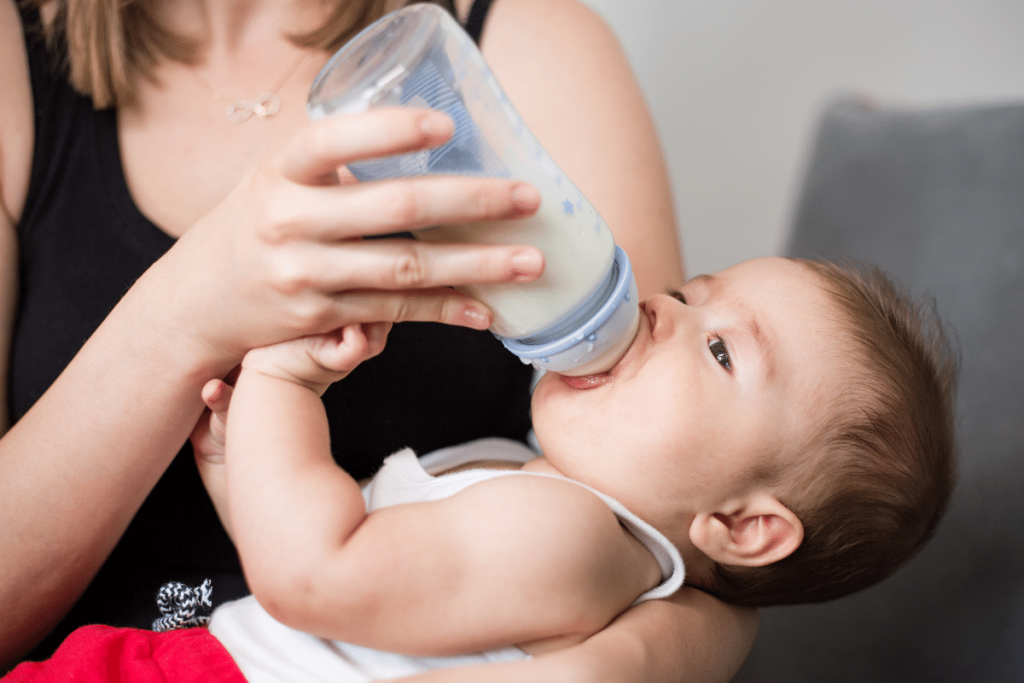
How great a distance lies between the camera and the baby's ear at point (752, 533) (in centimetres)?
84

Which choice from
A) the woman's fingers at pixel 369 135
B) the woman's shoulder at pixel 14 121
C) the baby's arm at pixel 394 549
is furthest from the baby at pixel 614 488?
the woman's shoulder at pixel 14 121

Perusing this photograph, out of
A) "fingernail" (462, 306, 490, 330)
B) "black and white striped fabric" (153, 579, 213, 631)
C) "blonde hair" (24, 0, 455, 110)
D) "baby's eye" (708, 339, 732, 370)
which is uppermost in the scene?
"blonde hair" (24, 0, 455, 110)

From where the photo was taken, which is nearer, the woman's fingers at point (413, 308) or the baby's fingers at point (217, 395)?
the woman's fingers at point (413, 308)

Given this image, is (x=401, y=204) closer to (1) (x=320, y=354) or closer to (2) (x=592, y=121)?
(1) (x=320, y=354)

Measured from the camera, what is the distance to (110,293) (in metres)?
0.92

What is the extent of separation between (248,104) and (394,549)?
0.76 meters

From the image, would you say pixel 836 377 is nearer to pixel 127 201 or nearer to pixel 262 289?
pixel 262 289

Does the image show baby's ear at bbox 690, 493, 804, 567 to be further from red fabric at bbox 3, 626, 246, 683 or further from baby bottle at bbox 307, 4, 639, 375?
red fabric at bbox 3, 626, 246, 683

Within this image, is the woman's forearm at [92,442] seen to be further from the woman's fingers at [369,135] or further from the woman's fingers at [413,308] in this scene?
the woman's fingers at [369,135]

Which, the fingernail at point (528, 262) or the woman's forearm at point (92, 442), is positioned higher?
the fingernail at point (528, 262)

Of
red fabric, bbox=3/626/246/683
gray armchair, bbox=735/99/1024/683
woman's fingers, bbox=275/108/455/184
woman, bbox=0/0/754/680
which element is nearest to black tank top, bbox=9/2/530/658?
woman, bbox=0/0/754/680

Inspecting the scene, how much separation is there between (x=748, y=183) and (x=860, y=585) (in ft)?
5.08

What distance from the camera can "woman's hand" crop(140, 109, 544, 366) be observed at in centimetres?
52

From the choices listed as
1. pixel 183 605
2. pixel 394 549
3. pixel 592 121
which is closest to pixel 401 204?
pixel 394 549
